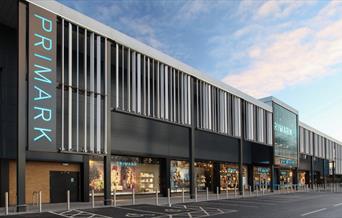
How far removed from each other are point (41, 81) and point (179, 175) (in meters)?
20.5

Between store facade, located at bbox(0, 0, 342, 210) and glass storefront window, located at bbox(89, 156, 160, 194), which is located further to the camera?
glass storefront window, located at bbox(89, 156, 160, 194)

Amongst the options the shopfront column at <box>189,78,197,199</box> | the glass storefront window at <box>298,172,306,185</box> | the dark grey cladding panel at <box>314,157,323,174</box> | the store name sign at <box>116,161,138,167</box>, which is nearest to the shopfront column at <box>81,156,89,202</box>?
the store name sign at <box>116,161,138,167</box>

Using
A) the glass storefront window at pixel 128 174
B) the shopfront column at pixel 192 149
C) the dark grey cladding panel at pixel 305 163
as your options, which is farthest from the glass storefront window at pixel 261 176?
the glass storefront window at pixel 128 174

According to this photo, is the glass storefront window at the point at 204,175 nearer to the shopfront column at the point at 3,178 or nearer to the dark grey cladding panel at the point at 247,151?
the dark grey cladding panel at the point at 247,151

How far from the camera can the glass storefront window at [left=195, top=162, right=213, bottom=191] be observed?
140 feet

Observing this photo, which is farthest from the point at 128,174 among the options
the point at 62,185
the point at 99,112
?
the point at 99,112

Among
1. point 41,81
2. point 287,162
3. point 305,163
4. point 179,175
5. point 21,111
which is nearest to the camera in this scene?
point 21,111

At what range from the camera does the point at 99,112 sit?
2488 centimetres

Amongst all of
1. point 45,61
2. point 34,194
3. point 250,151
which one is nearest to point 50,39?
point 45,61

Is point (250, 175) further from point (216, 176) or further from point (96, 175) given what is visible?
point (96, 175)

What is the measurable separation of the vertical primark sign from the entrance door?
619 cm

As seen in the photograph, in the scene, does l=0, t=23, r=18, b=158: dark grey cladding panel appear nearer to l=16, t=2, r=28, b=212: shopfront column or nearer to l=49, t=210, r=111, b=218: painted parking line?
l=16, t=2, r=28, b=212: shopfront column

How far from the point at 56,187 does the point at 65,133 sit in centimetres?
581

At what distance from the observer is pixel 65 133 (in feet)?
75.0
